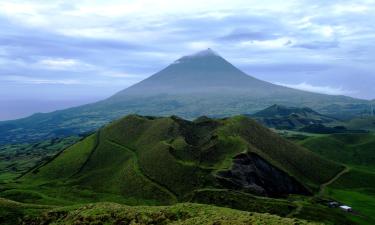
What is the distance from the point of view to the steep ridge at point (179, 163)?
128625mm

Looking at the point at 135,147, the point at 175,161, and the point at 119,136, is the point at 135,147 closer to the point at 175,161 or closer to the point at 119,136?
the point at 119,136

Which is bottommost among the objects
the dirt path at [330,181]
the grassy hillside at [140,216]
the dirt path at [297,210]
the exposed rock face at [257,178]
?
the dirt path at [330,181]

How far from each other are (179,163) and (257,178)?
25070 mm

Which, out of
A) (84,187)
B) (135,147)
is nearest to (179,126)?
(135,147)

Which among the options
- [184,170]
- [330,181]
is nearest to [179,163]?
[184,170]

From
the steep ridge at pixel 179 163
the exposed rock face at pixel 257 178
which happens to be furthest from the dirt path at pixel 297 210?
the exposed rock face at pixel 257 178

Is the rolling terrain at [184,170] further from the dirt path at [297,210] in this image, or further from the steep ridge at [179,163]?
the dirt path at [297,210]

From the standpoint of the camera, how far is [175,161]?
456 feet

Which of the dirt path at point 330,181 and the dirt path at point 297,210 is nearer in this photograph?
the dirt path at point 297,210

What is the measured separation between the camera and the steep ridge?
129 meters

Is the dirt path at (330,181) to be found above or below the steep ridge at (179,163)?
below

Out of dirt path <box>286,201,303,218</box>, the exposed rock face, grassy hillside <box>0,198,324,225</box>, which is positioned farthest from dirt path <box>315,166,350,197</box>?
grassy hillside <box>0,198,324,225</box>

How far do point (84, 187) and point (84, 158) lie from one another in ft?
81.6

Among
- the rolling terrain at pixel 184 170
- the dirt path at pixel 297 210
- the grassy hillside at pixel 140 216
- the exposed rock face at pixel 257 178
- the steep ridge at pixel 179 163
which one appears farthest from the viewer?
the steep ridge at pixel 179 163
